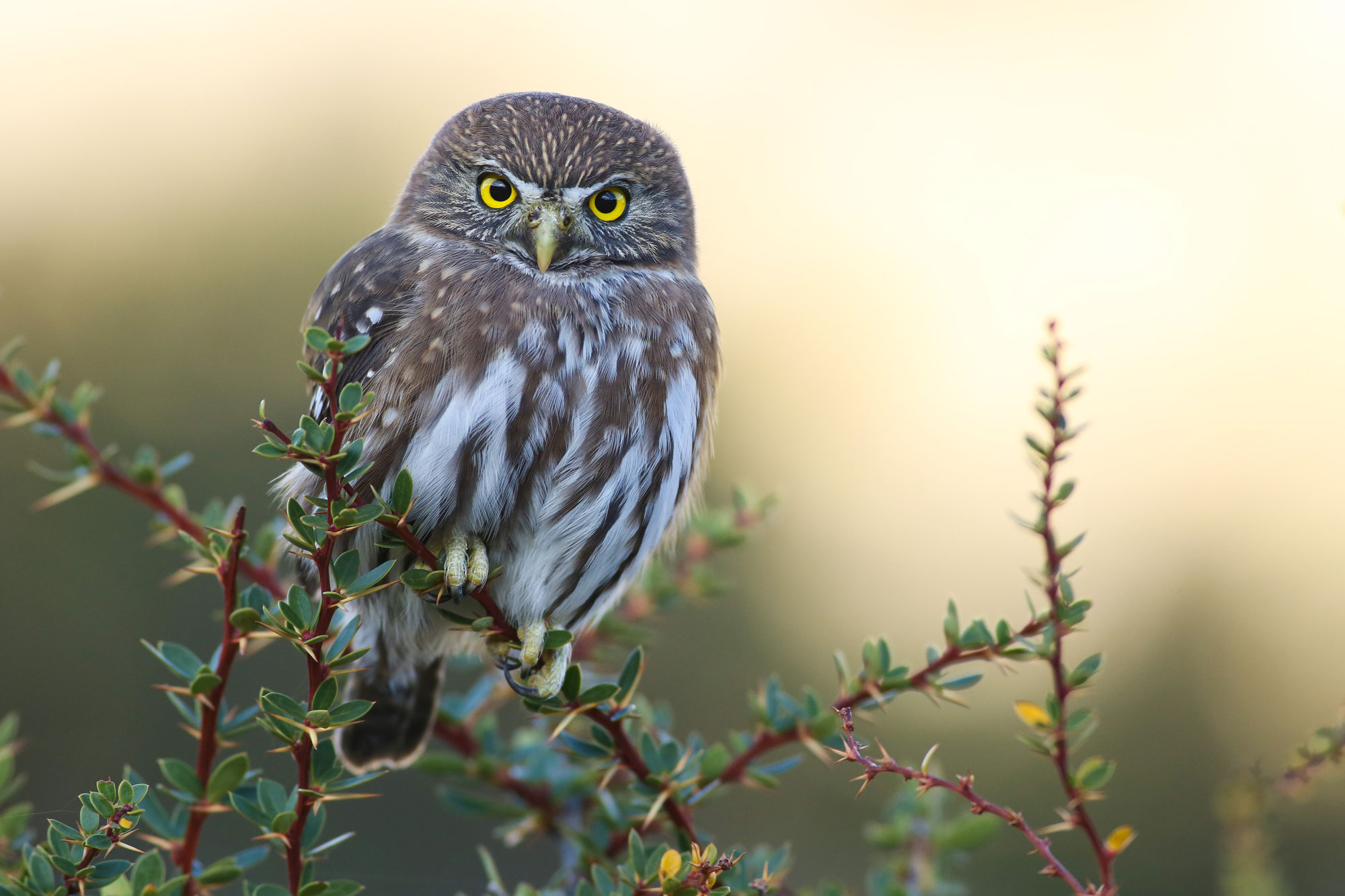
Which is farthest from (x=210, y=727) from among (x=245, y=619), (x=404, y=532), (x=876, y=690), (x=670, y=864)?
(x=876, y=690)

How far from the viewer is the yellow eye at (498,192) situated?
11.0ft

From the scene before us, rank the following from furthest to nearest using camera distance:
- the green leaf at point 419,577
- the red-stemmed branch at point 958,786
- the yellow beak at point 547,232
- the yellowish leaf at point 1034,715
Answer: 1. the yellow beak at point 547,232
2. the yellowish leaf at point 1034,715
3. the green leaf at point 419,577
4. the red-stemmed branch at point 958,786

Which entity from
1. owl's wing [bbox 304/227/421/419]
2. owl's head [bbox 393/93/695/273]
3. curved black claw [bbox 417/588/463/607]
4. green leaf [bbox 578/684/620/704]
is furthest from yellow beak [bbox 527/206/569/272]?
green leaf [bbox 578/684/620/704]

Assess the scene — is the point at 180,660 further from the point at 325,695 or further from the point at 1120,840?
the point at 1120,840

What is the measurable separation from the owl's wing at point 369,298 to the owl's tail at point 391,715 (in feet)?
3.15

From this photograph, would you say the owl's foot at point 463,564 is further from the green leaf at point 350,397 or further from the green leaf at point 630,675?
the green leaf at point 350,397

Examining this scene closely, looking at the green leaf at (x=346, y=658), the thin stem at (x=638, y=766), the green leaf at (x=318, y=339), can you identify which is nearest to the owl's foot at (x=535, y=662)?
the thin stem at (x=638, y=766)

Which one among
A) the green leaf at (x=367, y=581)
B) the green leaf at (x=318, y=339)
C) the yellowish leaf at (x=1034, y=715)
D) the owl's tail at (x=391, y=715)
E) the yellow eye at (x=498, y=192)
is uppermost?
the yellow eye at (x=498, y=192)

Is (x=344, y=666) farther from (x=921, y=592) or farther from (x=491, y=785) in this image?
(x=921, y=592)

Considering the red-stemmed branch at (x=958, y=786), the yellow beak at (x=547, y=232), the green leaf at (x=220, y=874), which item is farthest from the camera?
the yellow beak at (x=547, y=232)

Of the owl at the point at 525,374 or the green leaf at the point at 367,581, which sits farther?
the owl at the point at 525,374

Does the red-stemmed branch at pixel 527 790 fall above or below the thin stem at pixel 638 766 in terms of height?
below

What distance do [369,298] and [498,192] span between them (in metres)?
0.68

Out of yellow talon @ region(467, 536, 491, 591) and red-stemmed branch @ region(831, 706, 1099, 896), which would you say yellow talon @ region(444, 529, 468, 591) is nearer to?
yellow talon @ region(467, 536, 491, 591)
